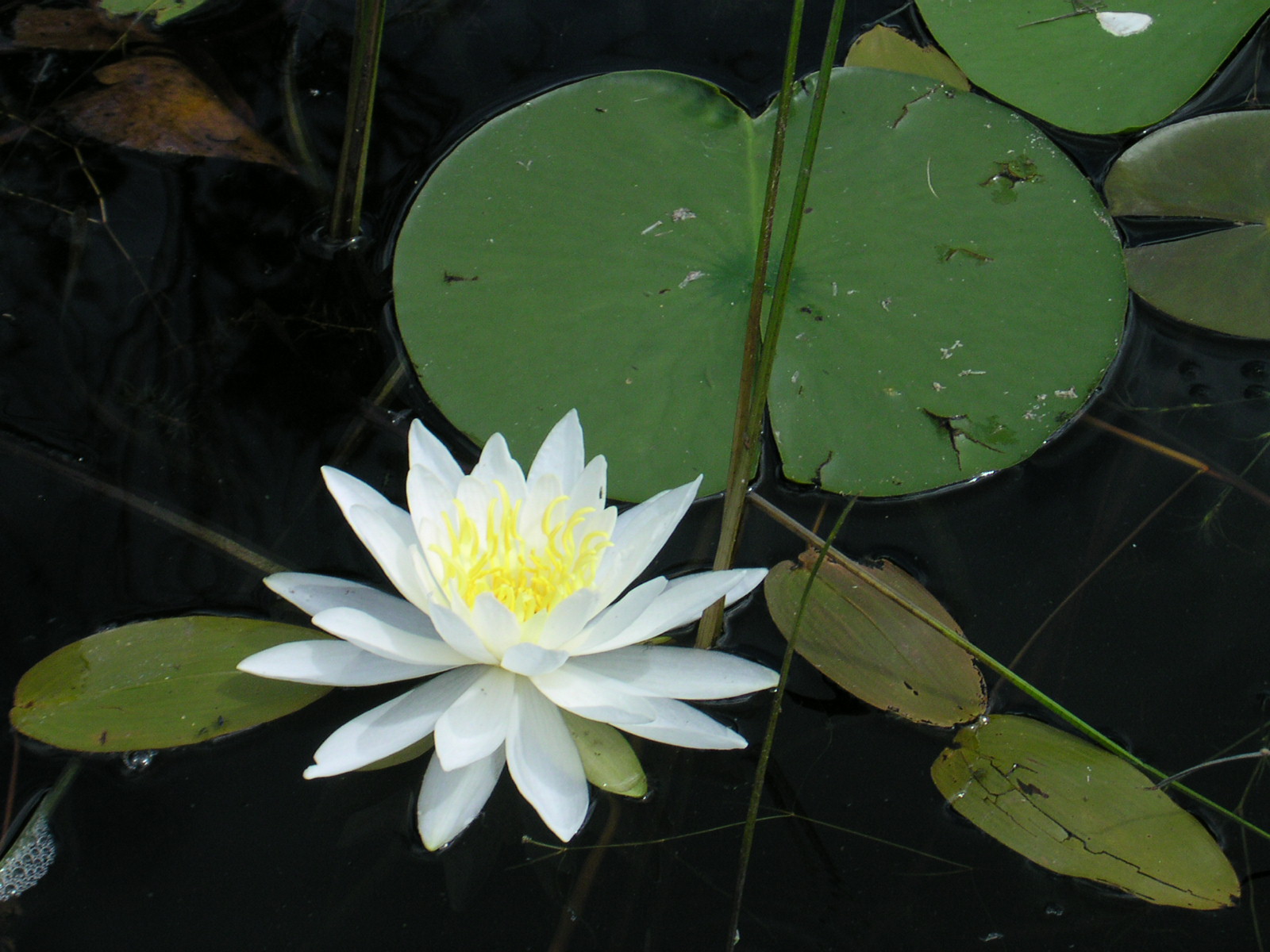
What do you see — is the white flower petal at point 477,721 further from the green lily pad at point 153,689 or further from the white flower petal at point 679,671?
the green lily pad at point 153,689

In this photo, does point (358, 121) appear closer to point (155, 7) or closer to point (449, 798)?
point (155, 7)

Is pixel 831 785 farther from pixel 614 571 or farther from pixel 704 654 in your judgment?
pixel 614 571

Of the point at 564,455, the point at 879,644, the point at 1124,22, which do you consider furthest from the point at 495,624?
the point at 1124,22

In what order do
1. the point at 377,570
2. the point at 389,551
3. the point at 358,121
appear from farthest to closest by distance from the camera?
1. the point at 358,121
2. the point at 377,570
3. the point at 389,551

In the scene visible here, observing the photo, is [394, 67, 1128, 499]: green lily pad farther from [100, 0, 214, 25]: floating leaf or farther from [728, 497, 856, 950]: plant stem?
[100, 0, 214, 25]: floating leaf

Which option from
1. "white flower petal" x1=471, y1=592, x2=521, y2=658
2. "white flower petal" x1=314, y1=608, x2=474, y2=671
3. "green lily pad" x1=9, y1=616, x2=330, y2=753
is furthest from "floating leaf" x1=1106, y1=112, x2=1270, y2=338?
"green lily pad" x1=9, y1=616, x2=330, y2=753

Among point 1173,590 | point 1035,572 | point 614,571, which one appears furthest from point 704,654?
point 1173,590

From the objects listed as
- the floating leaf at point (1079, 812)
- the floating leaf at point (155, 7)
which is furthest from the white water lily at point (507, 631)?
the floating leaf at point (155, 7)
